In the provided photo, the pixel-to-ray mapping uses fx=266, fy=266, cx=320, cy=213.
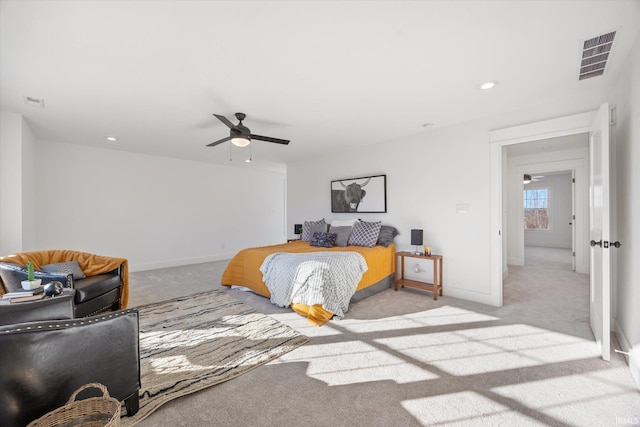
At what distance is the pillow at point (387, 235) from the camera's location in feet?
14.6

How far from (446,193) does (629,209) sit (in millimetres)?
1923

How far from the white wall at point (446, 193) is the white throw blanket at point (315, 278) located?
134 cm

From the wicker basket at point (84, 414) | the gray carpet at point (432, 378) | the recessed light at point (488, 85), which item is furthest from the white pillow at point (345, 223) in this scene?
the wicker basket at point (84, 414)

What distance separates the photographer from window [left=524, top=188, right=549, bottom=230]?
860 cm

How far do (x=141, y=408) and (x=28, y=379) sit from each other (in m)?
0.70

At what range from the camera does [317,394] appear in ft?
5.90

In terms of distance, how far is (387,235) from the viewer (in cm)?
449

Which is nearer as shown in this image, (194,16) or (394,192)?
(194,16)

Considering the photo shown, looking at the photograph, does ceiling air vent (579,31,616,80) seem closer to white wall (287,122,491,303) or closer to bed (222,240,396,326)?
white wall (287,122,491,303)

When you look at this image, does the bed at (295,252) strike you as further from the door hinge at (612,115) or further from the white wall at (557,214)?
the white wall at (557,214)

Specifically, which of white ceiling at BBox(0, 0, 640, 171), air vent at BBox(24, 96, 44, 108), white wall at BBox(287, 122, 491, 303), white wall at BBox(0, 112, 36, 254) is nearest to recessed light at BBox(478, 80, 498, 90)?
white ceiling at BBox(0, 0, 640, 171)

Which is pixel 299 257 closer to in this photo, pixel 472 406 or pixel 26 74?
pixel 472 406

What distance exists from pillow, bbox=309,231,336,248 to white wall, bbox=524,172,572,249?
791 centimetres

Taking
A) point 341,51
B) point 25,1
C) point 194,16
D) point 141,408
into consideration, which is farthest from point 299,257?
point 25,1
